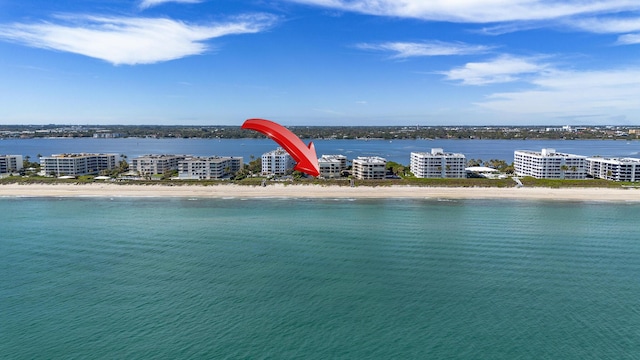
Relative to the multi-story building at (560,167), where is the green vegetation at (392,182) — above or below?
below

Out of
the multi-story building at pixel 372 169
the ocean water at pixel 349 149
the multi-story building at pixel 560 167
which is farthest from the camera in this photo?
the ocean water at pixel 349 149

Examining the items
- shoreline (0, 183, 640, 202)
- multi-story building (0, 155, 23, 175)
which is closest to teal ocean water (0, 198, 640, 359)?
shoreline (0, 183, 640, 202)

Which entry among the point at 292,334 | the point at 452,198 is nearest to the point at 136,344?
the point at 292,334

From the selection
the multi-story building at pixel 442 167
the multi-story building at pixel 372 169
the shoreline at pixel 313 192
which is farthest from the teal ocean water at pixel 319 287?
the multi-story building at pixel 442 167

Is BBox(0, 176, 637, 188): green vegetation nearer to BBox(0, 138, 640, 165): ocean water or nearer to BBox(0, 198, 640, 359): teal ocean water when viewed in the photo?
BBox(0, 198, 640, 359): teal ocean water

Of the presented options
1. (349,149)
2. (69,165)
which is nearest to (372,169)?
(69,165)

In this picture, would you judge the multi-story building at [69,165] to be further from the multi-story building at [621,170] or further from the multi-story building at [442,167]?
the multi-story building at [621,170]
